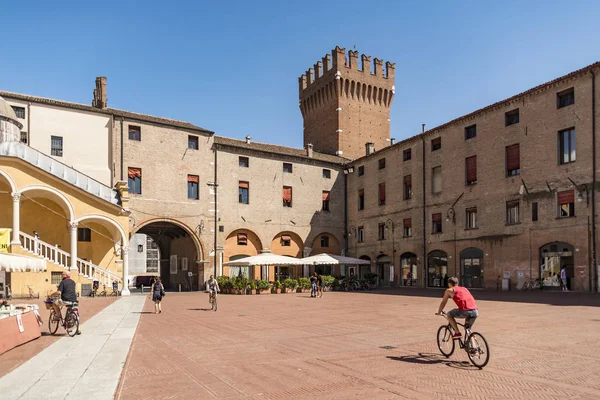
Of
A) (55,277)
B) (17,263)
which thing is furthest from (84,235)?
(17,263)

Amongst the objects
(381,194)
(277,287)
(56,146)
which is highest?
(56,146)

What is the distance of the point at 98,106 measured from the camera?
37.5 m

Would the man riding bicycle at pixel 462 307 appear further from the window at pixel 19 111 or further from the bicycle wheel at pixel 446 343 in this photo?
the window at pixel 19 111

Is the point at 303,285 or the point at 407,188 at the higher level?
the point at 407,188

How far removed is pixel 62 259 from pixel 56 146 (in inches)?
331

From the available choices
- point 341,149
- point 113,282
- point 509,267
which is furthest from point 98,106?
point 509,267

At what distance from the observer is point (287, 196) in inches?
1742

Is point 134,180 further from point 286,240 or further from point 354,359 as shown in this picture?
point 354,359

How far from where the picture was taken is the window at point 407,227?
133 ft

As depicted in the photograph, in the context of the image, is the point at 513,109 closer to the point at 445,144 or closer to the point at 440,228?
the point at 445,144

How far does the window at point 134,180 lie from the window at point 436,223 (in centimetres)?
2131

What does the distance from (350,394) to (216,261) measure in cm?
3294

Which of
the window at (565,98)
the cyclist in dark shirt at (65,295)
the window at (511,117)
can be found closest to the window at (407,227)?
the window at (511,117)

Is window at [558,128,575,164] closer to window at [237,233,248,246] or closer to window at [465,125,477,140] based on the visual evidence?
window at [465,125,477,140]
